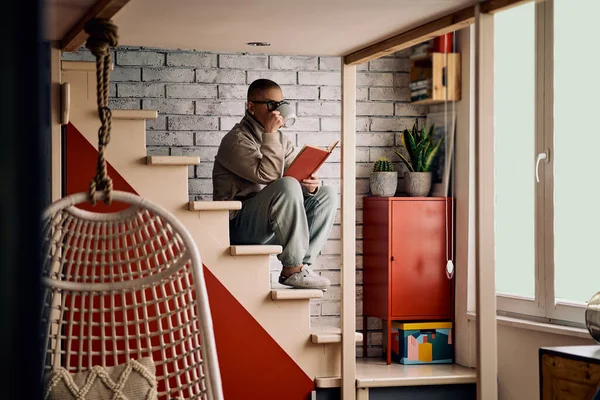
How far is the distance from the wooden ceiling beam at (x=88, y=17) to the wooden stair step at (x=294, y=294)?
4.60ft

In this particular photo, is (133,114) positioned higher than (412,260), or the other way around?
(133,114)

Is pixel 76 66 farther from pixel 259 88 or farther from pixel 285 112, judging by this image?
pixel 285 112

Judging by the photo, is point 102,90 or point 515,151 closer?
point 102,90

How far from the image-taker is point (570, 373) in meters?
2.68

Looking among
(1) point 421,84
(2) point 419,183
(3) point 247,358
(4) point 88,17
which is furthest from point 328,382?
(4) point 88,17

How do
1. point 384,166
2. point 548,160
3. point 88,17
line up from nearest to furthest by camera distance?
point 88,17, point 548,160, point 384,166

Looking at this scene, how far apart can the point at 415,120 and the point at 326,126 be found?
0.58m

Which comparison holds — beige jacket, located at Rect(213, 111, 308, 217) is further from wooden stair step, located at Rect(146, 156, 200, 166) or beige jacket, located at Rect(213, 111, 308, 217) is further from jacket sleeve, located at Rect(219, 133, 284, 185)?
wooden stair step, located at Rect(146, 156, 200, 166)

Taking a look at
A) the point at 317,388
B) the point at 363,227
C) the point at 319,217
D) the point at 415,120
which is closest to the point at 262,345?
the point at 317,388

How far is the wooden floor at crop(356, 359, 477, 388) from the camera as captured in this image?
12.8 feet

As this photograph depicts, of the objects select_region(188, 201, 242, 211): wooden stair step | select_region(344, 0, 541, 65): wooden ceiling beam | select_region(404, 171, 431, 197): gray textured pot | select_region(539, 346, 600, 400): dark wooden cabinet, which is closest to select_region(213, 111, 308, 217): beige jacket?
select_region(188, 201, 242, 211): wooden stair step

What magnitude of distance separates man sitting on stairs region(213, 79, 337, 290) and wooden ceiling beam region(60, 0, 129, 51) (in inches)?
34.8

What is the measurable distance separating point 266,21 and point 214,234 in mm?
1046

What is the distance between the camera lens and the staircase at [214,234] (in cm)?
347
